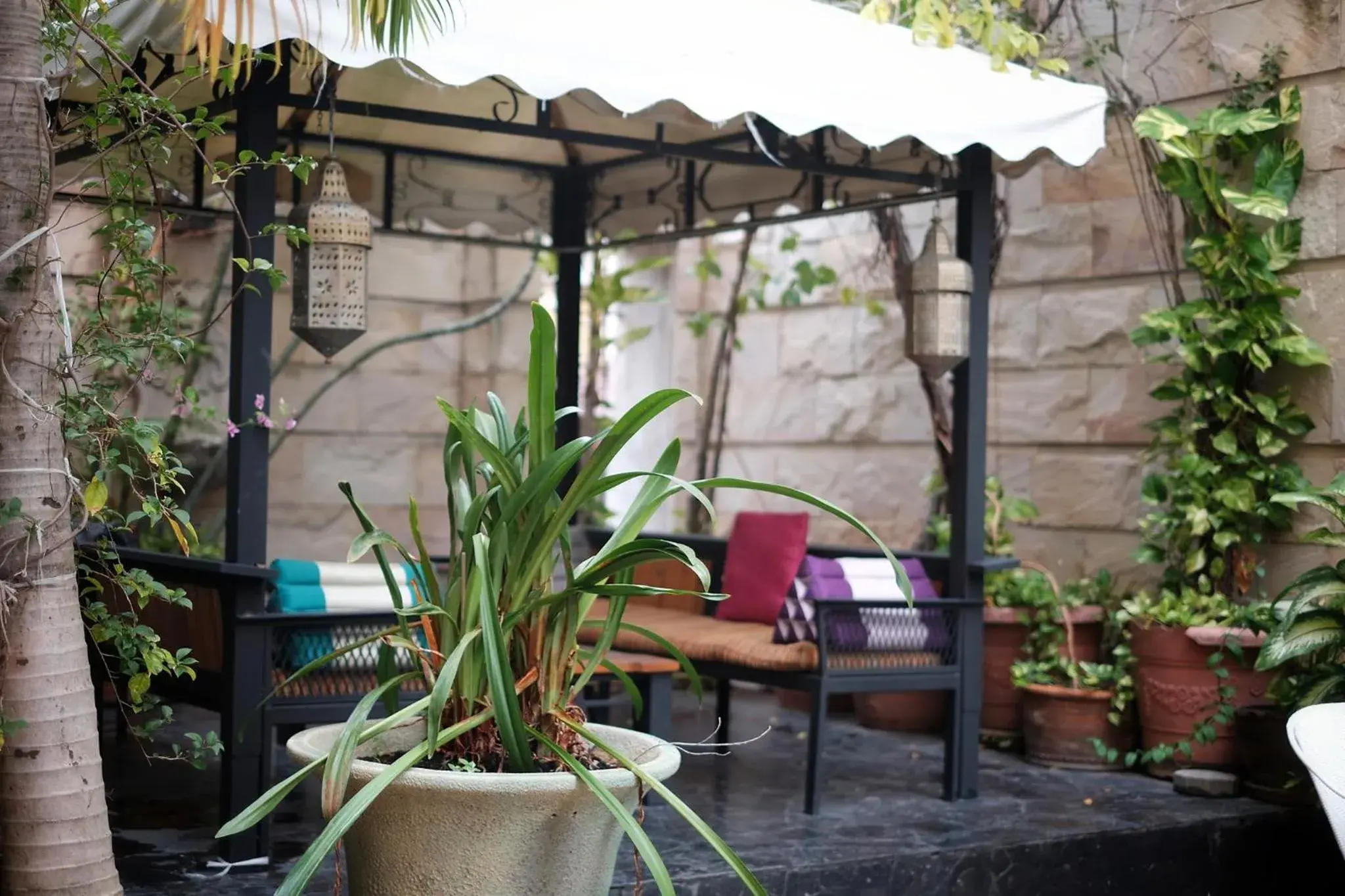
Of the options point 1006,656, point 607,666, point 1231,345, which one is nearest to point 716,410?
point 1006,656

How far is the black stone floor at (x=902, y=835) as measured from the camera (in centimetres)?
404

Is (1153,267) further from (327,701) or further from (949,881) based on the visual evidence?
(327,701)

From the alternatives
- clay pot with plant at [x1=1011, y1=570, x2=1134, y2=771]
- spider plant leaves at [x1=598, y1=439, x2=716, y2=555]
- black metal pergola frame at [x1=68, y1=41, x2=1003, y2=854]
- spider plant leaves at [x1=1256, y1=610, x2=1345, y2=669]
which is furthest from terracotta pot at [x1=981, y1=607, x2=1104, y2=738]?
spider plant leaves at [x1=598, y1=439, x2=716, y2=555]

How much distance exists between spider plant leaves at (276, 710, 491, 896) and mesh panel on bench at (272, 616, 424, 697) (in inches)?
51.4

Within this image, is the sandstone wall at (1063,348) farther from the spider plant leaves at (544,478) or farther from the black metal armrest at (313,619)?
the spider plant leaves at (544,478)

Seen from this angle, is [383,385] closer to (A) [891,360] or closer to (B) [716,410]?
(B) [716,410]

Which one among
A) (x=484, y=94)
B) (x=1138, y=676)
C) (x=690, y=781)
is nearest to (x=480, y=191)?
(x=484, y=94)

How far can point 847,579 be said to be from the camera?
5.18 meters

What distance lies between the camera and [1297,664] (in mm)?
5172

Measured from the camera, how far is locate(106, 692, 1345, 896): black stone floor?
4.04m

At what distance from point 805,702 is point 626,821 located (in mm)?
4254

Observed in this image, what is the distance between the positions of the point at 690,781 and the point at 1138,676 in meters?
1.62

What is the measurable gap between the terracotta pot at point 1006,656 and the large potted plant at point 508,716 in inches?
117

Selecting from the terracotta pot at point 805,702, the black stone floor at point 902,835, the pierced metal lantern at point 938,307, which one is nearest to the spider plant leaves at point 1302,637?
the black stone floor at point 902,835
